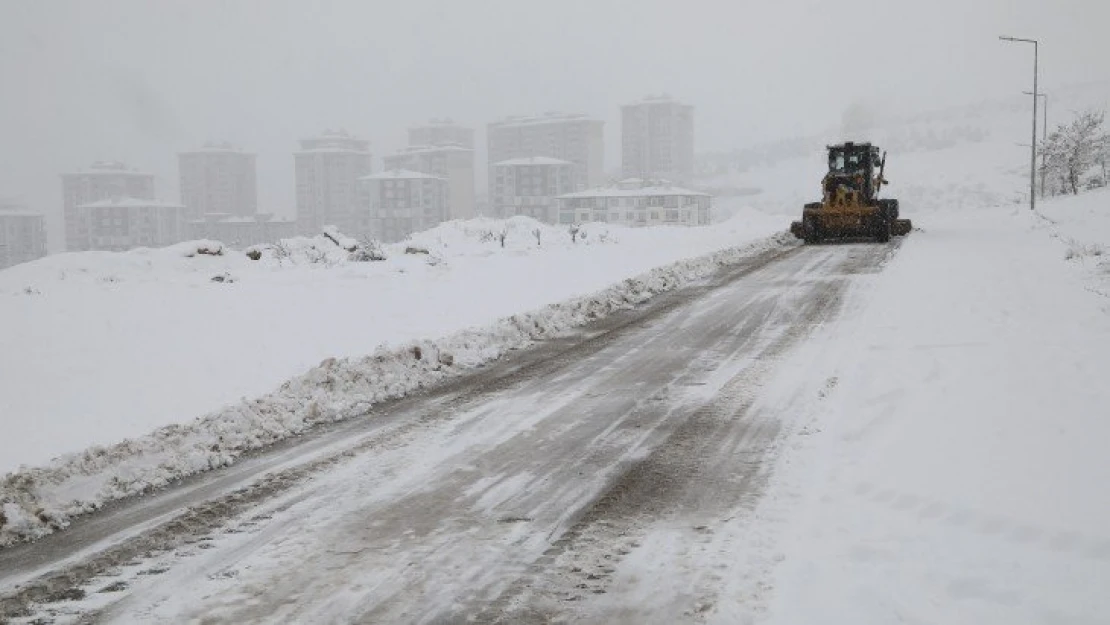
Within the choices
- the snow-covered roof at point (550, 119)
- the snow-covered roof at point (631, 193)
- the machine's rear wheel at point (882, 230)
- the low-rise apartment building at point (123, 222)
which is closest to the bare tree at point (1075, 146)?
the machine's rear wheel at point (882, 230)

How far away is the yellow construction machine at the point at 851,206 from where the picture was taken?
26828 mm

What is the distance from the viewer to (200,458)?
582 cm

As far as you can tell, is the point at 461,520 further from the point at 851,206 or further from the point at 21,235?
the point at 21,235

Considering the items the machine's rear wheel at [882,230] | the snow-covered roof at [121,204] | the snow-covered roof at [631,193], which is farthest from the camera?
A: the snow-covered roof at [121,204]

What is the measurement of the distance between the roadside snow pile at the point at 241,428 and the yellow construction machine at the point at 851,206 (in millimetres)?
18064

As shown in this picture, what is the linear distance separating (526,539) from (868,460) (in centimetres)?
250

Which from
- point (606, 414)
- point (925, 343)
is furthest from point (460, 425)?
point (925, 343)

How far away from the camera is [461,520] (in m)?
4.59

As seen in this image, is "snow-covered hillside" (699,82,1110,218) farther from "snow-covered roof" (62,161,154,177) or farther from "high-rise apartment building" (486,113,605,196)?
"snow-covered roof" (62,161,154,177)

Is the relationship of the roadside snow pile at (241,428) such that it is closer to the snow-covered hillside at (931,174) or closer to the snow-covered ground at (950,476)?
the snow-covered ground at (950,476)

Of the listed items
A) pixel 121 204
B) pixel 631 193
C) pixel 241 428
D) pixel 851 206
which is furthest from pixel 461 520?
pixel 121 204

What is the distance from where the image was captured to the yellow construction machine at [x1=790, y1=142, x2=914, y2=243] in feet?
88.0

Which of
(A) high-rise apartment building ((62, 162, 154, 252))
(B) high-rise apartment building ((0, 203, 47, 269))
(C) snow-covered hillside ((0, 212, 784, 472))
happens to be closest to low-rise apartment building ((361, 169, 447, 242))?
(B) high-rise apartment building ((0, 203, 47, 269))

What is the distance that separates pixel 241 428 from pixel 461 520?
2712 millimetres
